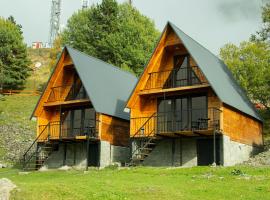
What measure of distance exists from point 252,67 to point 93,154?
21057mm

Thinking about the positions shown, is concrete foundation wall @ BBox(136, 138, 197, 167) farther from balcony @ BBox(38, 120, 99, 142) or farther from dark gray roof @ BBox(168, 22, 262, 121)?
balcony @ BBox(38, 120, 99, 142)

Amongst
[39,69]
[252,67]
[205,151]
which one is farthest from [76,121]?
[39,69]

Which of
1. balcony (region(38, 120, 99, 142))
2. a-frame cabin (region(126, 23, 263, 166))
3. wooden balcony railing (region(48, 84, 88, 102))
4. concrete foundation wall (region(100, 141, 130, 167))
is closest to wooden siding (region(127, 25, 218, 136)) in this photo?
a-frame cabin (region(126, 23, 263, 166))

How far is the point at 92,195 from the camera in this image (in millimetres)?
17875

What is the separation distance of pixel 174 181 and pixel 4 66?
165ft

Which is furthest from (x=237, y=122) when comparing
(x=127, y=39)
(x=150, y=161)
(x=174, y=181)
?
(x=127, y=39)

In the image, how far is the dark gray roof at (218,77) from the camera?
100.0 ft

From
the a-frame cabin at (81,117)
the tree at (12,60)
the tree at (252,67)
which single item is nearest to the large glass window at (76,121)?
the a-frame cabin at (81,117)

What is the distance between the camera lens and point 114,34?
219 ft

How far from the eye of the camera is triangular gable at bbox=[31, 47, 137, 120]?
3494 cm

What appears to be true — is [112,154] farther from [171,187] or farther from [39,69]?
[39,69]

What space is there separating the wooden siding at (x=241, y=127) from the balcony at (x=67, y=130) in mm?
9441

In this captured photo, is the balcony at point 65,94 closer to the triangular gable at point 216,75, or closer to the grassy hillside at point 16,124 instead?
the triangular gable at point 216,75

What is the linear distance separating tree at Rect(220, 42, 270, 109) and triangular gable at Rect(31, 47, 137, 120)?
13.6 m
